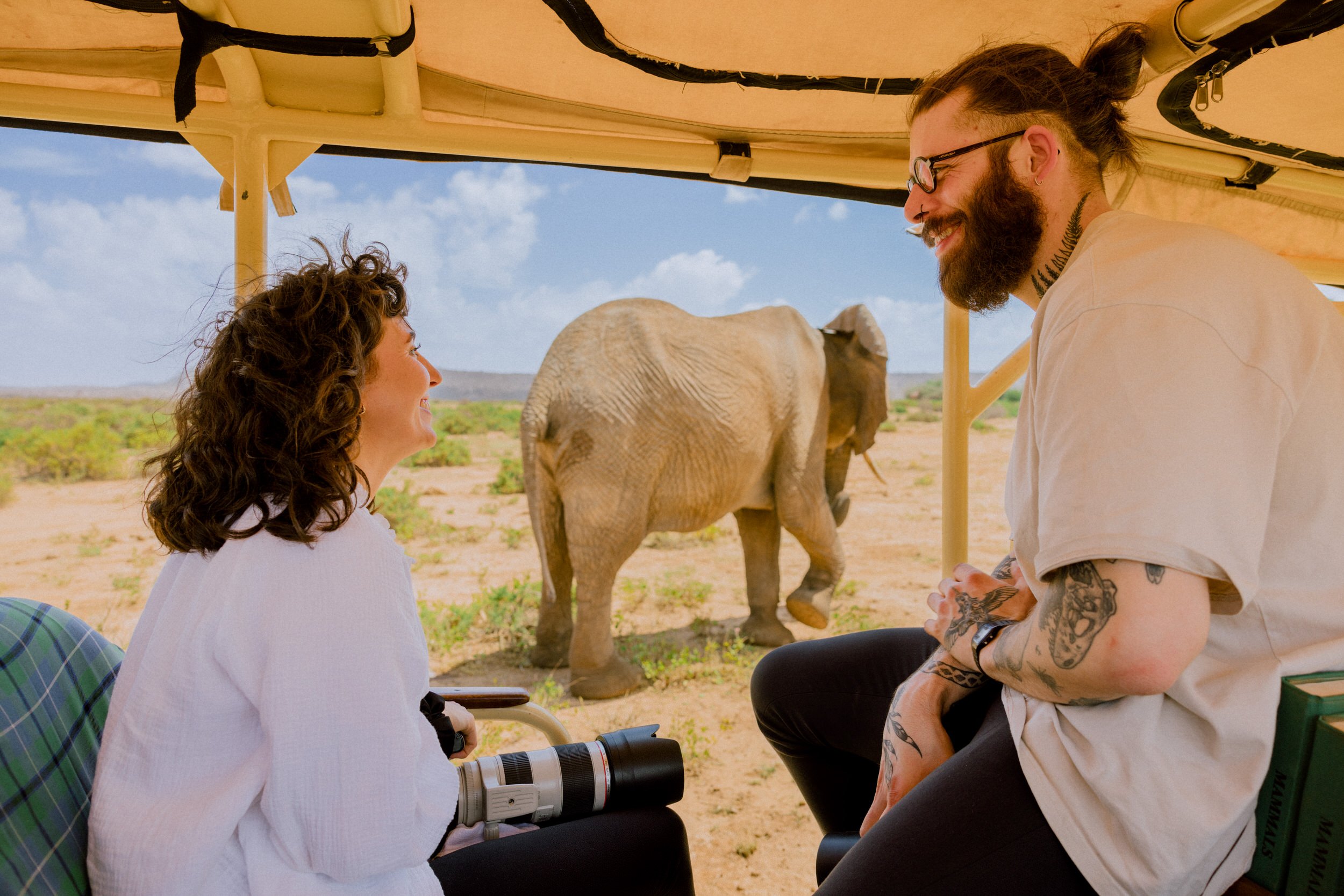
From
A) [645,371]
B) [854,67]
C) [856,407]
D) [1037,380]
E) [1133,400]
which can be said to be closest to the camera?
[1133,400]

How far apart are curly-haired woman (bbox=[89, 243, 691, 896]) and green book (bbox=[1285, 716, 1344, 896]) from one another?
0.82 m

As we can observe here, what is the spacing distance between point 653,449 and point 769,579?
4.82ft

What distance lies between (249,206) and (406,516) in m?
7.78

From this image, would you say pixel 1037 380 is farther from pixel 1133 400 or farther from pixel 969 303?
pixel 969 303

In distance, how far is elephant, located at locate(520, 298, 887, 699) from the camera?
3.78 metres

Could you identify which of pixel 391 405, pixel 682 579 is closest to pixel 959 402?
pixel 391 405

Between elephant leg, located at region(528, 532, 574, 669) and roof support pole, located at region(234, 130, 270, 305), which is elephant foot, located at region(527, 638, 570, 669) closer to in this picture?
elephant leg, located at region(528, 532, 574, 669)

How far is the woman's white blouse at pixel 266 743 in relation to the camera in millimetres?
862

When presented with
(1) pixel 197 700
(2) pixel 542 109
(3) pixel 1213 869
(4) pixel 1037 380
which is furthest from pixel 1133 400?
(2) pixel 542 109

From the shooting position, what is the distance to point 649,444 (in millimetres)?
3836

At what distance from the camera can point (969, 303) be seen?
4.42ft

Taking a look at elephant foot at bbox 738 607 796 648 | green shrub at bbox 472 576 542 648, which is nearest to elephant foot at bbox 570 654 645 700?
green shrub at bbox 472 576 542 648

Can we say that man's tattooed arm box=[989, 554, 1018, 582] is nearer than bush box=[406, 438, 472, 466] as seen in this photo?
Yes

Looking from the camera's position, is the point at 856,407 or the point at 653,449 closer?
the point at 653,449
